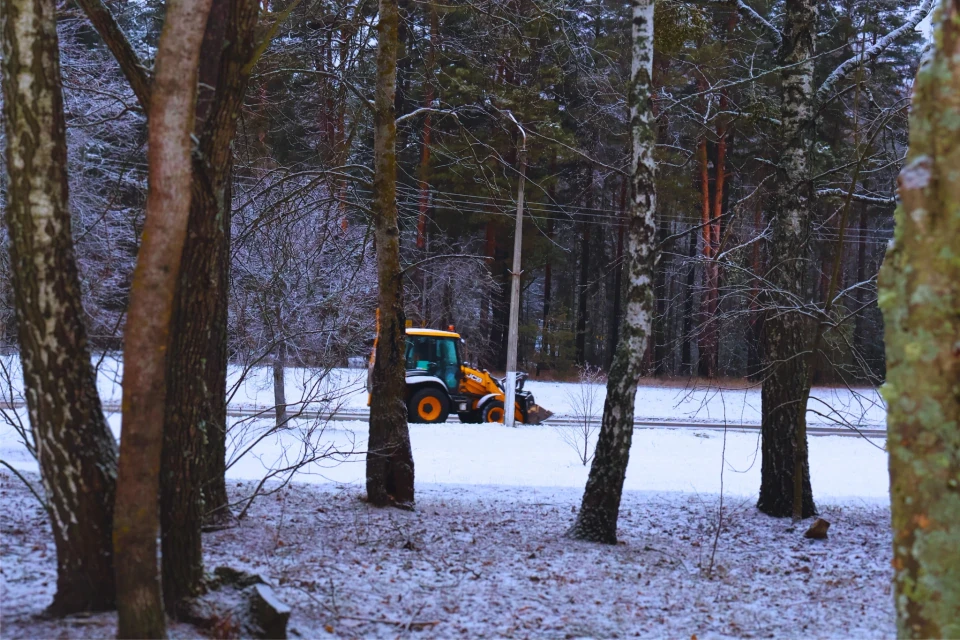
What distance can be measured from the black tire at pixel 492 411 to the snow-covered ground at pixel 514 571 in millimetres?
8858

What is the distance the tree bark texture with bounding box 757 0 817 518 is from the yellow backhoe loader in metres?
9.59

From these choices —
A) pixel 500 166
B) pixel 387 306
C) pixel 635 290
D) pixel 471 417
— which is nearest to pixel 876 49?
pixel 635 290

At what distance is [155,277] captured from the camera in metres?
3.23

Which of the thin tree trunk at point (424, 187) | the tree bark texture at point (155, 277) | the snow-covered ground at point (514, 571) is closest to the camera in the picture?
the tree bark texture at point (155, 277)

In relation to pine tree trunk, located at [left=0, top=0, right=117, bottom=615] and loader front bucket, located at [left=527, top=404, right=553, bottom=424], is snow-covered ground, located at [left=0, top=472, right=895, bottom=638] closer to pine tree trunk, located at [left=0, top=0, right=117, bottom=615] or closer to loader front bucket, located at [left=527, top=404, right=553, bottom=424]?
pine tree trunk, located at [left=0, top=0, right=117, bottom=615]

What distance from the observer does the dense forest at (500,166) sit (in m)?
8.45

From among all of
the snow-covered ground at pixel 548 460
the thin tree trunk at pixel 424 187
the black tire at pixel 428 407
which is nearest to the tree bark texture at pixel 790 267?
the snow-covered ground at pixel 548 460

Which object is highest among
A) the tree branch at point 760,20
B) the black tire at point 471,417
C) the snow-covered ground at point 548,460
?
the tree branch at point 760,20

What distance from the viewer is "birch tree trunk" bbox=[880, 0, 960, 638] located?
2.27 meters

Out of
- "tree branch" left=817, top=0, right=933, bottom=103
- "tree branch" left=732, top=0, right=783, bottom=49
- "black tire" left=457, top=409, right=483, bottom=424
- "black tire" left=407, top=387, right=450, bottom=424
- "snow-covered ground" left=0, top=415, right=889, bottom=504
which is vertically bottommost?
"snow-covered ground" left=0, top=415, right=889, bottom=504

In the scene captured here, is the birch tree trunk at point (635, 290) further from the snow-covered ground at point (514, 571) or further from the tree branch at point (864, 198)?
the tree branch at point (864, 198)

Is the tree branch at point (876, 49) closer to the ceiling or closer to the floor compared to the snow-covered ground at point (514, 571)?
closer to the ceiling

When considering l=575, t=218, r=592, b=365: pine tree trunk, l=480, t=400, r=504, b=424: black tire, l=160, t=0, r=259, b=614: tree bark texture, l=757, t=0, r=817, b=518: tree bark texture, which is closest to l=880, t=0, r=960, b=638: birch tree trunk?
l=160, t=0, r=259, b=614: tree bark texture

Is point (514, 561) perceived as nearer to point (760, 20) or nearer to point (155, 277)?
point (155, 277)
